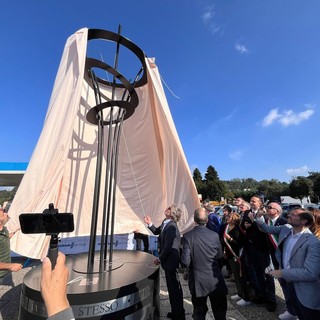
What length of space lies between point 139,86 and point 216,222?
4107 millimetres

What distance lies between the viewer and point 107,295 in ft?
6.97

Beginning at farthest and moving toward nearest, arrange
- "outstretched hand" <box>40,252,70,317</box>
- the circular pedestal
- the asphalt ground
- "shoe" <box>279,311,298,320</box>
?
1. the asphalt ground
2. "shoe" <box>279,311,298,320</box>
3. the circular pedestal
4. "outstretched hand" <box>40,252,70,317</box>

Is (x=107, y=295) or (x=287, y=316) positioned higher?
(x=107, y=295)

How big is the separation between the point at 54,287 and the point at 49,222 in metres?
0.48

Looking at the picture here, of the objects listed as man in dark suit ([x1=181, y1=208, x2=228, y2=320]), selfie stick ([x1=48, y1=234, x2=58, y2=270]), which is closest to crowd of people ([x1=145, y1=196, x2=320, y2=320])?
man in dark suit ([x1=181, y1=208, x2=228, y2=320])

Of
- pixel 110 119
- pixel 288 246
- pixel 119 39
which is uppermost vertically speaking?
pixel 119 39

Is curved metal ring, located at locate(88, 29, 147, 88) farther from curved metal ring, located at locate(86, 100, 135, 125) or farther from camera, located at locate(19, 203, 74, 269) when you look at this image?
camera, located at locate(19, 203, 74, 269)

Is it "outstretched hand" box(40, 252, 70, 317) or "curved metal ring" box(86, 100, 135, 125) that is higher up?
"curved metal ring" box(86, 100, 135, 125)

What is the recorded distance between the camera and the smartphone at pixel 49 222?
1.32 m

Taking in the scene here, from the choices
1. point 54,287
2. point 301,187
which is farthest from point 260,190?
point 54,287

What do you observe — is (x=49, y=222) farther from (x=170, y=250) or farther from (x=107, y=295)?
(x=170, y=250)

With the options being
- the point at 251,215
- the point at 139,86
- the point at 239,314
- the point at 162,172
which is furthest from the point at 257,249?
the point at 139,86

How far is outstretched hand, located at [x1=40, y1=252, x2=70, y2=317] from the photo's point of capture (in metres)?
0.88

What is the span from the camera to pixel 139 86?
4.40 m
